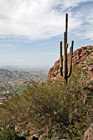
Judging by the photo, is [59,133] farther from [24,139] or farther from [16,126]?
[16,126]

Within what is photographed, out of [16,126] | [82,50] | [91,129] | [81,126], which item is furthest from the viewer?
[82,50]

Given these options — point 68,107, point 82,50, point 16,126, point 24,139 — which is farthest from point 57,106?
point 82,50

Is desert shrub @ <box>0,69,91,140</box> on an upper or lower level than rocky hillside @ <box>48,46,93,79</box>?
lower

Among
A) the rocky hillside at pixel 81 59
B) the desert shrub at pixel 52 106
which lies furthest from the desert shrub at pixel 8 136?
the rocky hillside at pixel 81 59

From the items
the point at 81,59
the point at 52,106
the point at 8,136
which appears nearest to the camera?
the point at 8,136

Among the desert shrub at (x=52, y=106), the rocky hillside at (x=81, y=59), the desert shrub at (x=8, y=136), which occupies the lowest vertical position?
the desert shrub at (x=8, y=136)

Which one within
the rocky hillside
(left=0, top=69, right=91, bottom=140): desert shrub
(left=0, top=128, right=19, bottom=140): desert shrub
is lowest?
(left=0, top=128, right=19, bottom=140): desert shrub

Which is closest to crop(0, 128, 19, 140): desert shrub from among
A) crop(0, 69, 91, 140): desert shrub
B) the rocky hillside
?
crop(0, 69, 91, 140): desert shrub

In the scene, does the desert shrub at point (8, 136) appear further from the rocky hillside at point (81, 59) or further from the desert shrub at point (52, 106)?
the rocky hillside at point (81, 59)

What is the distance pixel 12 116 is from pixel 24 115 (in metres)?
1.11

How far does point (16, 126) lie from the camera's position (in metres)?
6.69

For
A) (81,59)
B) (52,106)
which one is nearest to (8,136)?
(52,106)

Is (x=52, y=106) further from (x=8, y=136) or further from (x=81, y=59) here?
(x=81, y=59)

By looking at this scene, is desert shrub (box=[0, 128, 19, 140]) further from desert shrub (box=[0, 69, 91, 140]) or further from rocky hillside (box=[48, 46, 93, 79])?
rocky hillside (box=[48, 46, 93, 79])
